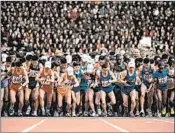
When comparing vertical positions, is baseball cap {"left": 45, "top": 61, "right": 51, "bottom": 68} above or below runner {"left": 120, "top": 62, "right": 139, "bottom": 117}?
above

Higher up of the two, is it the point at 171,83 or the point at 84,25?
the point at 84,25

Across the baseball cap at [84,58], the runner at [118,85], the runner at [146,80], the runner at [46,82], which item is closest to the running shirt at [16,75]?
the runner at [46,82]

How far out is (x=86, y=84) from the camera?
331 inches

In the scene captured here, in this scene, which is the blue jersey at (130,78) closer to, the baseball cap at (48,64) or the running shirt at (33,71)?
the baseball cap at (48,64)

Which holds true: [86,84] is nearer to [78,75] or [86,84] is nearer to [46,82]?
[78,75]

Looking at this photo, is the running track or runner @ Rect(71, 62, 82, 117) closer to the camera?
the running track

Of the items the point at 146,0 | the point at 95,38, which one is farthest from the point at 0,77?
the point at 146,0

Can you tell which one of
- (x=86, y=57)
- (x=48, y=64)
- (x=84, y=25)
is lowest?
(x=48, y=64)

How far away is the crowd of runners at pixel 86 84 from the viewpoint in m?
8.33

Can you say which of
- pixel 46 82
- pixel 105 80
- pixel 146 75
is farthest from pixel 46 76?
pixel 146 75

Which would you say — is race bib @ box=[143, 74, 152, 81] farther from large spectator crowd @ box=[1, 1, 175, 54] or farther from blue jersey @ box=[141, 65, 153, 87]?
large spectator crowd @ box=[1, 1, 175, 54]

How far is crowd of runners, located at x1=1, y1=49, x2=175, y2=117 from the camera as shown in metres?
8.33

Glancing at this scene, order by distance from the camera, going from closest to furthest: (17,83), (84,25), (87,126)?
(87,126)
(84,25)
(17,83)

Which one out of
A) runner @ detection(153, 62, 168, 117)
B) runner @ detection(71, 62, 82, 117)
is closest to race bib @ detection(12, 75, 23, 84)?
runner @ detection(71, 62, 82, 117)
